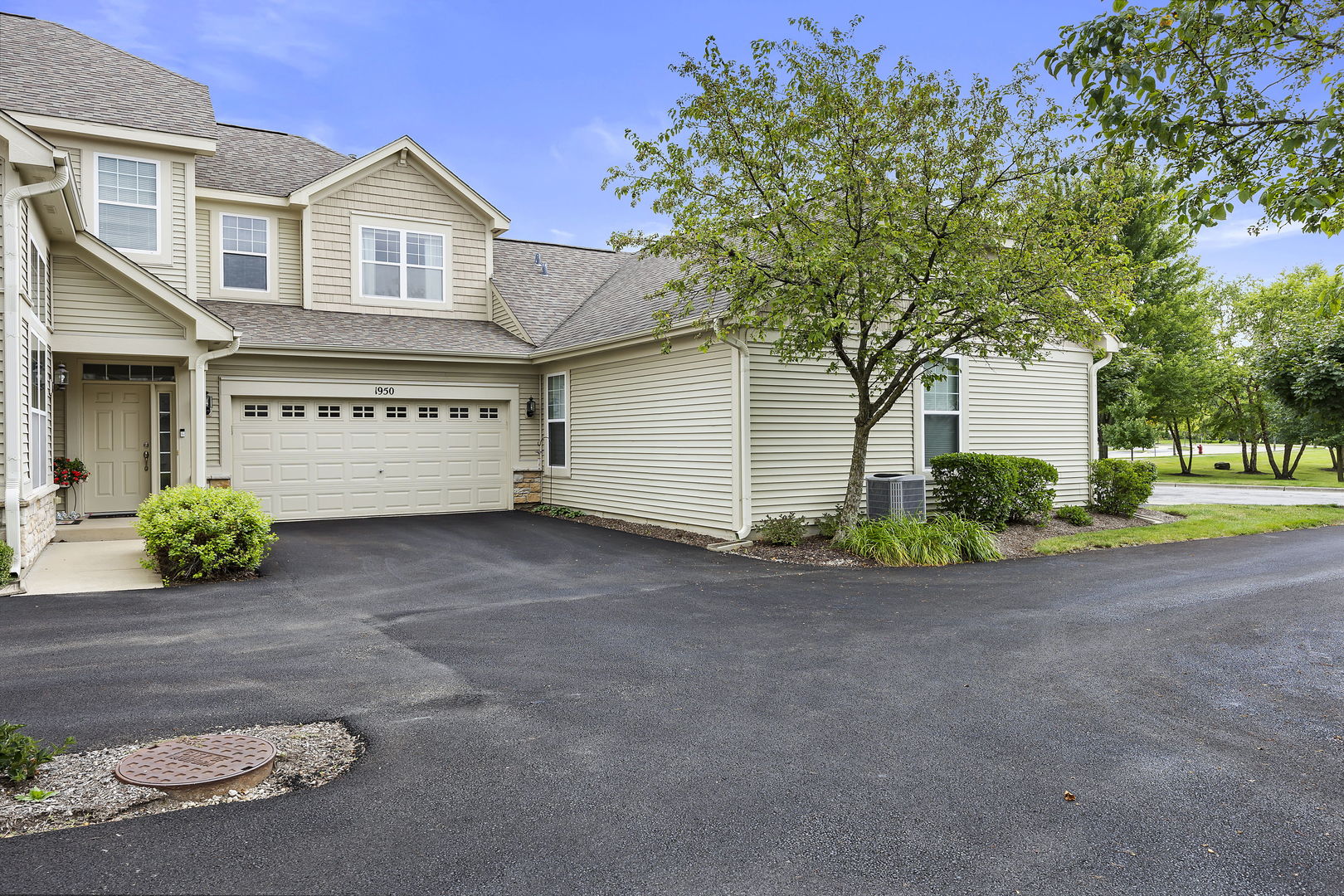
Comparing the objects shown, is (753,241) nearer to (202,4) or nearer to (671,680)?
(671,680)

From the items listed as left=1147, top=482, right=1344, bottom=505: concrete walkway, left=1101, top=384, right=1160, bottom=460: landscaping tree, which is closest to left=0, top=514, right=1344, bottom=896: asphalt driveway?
left=1147, top=482, right=1344, bottom=505: concrete walkway

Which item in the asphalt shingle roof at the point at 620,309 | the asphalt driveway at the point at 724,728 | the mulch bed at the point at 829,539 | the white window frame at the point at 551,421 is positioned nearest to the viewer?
the asphalt driveway at the point at 724,728

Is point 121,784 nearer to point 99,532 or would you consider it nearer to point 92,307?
point 99,532

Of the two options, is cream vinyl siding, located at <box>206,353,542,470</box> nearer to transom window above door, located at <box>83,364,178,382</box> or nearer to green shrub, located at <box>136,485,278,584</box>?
transom window above door, located at <box>83,364,178,382</box>

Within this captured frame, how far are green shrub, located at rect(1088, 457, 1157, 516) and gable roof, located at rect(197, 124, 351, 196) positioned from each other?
1565 centimetres

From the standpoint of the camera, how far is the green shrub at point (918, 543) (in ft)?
35.1

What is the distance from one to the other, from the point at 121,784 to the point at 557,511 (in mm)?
12103

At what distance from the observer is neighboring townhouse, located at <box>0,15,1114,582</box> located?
11.9 metres

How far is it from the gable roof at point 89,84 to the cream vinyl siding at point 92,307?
321 centimetres

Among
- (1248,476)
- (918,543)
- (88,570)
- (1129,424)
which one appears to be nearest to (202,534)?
(88,570)

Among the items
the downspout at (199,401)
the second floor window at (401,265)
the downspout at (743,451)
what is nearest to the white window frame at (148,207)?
the downspout at (199,401)

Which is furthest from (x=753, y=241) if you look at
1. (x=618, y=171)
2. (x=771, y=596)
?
(x=771, y=596)

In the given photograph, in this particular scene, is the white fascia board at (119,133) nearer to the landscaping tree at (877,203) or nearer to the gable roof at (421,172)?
the gable roof at (421,172)

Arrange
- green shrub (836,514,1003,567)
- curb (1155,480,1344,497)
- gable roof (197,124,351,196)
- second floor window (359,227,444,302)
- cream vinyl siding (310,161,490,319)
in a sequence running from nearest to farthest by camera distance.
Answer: green shrub (836,514,1003,567)
gable roof (197,124,351,196)
cream vinyl siding (310,161,490,319)
second floor window (359,227,444,302)
curb (1155,480,1344,497)
